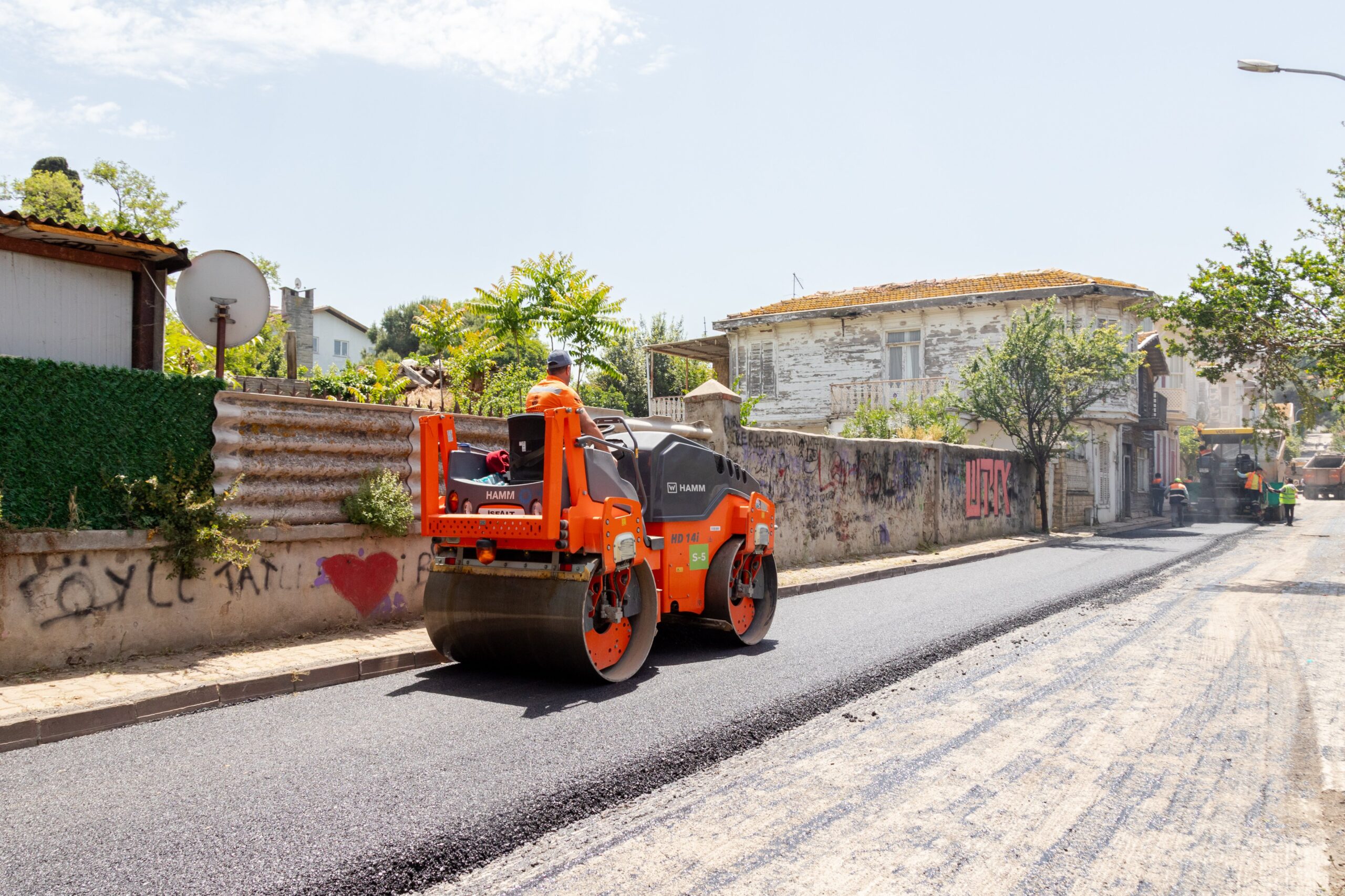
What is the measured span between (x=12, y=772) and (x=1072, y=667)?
680 cm

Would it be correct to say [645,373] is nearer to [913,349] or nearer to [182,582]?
[913,349]

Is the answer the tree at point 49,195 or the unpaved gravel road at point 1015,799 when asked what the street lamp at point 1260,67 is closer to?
the unpaved gravel road at point 1015,799

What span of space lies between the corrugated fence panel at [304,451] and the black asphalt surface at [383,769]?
190cm

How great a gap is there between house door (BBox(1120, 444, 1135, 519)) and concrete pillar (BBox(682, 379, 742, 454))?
2482 centimetres

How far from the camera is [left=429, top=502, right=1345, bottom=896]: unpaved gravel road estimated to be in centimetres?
362

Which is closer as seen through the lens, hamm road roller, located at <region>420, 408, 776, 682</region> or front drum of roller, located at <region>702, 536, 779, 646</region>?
hamm road roller, located at <region>420, 408, 776, 682</region>

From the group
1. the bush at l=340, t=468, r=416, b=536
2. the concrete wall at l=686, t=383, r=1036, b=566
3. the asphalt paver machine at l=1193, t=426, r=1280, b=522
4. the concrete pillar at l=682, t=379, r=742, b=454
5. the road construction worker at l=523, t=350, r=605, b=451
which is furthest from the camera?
the asphalt paver machine at l=1193, t=426, r=1280, b=522

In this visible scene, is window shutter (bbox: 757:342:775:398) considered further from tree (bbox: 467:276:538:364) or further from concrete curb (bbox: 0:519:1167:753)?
concrete curb (bbox: 0:519:1167:753)

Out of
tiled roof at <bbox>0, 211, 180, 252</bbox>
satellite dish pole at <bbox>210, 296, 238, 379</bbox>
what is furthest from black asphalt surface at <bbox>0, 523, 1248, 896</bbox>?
tiled roof at <bbox>0, 211, 180, 252</bbox>

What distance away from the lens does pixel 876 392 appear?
101 ft

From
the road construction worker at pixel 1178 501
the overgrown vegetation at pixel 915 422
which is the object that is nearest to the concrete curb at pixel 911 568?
the overgrown vegetation at pixel 915 422

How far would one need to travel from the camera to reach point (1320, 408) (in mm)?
15344

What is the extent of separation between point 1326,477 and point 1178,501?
27414 mm

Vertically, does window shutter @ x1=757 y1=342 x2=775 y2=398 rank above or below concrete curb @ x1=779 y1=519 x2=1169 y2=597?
above
